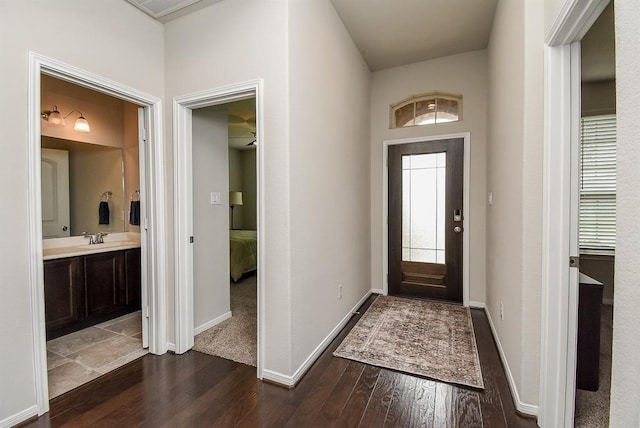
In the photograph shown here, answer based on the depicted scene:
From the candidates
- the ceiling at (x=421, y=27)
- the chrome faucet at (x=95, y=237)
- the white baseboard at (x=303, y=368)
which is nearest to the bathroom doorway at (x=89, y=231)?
the chrome faucet at (x=95, y=237)

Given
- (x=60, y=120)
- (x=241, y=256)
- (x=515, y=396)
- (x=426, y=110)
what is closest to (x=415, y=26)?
(x=426, y=110)

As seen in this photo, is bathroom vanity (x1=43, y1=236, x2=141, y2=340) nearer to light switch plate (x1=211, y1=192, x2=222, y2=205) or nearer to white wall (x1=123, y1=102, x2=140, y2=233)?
white wall (x1=123, y1=102, x2=140, y2=233)

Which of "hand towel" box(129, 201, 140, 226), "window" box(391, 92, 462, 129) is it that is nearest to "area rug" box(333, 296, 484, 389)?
"window" box(391, 92, 462, 129)

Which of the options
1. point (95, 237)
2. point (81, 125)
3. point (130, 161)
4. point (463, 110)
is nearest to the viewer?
point (81, 125)

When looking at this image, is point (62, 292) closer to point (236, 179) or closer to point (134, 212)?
point (134, 212)

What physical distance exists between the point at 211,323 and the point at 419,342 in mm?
2033

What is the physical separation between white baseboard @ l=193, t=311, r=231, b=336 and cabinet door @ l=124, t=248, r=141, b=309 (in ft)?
3.72

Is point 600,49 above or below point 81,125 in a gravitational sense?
above

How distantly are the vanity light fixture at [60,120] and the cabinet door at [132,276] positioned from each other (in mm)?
1498

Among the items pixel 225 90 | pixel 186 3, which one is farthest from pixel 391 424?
pixel 186 3

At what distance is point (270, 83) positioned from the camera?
199 centimetres

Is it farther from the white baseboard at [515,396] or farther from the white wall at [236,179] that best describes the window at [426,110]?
the white wall at [236,179]

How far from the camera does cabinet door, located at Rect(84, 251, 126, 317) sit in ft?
9.74

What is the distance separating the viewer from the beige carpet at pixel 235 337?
2.44 metres
